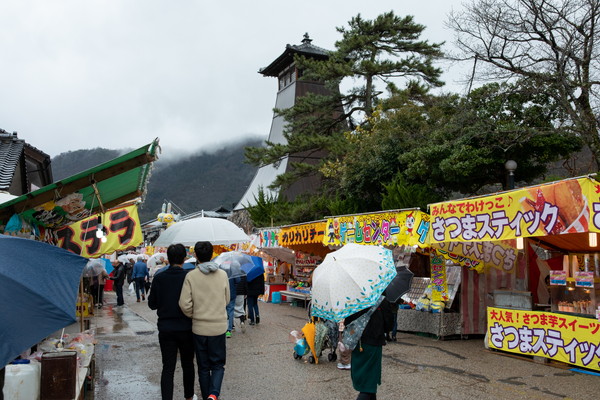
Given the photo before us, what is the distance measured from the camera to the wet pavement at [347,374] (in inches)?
256

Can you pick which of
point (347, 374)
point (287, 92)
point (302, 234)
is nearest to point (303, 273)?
point (302, 234)

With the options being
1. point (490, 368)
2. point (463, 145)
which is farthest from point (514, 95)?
point (490, 368)

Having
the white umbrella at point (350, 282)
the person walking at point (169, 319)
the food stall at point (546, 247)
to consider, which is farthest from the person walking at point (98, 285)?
the white umbrella at point (350, 282)

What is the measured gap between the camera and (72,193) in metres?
6.80

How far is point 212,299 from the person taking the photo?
17.3 ft

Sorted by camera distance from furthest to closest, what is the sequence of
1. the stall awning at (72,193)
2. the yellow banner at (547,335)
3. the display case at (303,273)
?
1. the display case at (303,273)
2. the yellow banner at (547,335)
3. the stall awning at (72,193)

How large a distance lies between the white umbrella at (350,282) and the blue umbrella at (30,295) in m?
2.24

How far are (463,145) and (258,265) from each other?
8.29 meters

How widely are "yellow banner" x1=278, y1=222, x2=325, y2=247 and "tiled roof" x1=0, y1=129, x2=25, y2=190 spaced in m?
8.04

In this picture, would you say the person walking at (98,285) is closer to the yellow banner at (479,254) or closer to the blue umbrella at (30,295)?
the yellow banner at (479,254)

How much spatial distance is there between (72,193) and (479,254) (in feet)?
25.9

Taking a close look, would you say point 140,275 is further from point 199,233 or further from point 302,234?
point 199,233

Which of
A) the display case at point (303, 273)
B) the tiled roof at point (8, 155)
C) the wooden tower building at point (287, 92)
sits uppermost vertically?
the wooden tower building at point (287, 92)

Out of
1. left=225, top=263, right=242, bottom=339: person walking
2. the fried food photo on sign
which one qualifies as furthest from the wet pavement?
the fried food photo on sign
